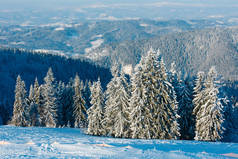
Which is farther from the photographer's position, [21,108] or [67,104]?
[67,104]

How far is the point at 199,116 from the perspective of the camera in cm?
3491

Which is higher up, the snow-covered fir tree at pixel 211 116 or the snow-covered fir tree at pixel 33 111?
the snow-covered fir tree at pixel 211 116

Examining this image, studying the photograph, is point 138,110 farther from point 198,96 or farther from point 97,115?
point 198,96

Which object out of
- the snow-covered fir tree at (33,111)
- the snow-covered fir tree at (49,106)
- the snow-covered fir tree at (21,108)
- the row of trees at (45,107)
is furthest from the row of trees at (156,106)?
the snow-covered fir tree at (21,108)

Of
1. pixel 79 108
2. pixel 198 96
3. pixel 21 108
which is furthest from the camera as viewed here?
pixel 79 108

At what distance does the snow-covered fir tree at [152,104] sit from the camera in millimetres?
30344

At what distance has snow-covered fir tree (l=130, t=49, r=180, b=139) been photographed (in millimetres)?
30344

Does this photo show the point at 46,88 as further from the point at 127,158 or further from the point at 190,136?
the point at 127,158

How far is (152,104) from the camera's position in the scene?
102 feet

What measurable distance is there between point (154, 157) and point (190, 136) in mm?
22836

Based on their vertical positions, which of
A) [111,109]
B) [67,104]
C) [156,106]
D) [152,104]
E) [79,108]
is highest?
[152,104]

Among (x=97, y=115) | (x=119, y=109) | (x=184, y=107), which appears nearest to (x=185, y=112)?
(x=184, y=107)

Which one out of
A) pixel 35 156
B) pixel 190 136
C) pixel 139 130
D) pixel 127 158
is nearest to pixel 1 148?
pixel 35 156

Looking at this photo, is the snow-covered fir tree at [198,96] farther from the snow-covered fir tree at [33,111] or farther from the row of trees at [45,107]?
the snow-covered fir tree at [33,111]
